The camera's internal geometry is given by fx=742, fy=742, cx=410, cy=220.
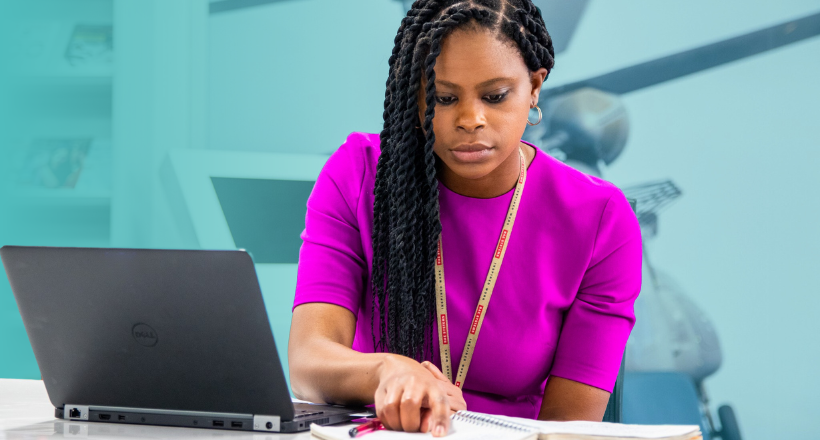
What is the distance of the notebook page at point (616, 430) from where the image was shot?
761 mm

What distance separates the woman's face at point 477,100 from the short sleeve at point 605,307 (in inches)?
10.1

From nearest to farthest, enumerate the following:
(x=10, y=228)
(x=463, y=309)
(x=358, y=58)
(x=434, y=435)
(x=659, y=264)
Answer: (x=434, y=435) → (x=463, y=309) → (x=659, y=264) → (x=358, y=58) → (x=10, y=228)

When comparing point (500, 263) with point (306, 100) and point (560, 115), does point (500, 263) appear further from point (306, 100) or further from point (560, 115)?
point (306, 100)

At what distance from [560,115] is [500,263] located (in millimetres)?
1697

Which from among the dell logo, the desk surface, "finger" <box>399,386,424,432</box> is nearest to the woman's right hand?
"finger" <box>399,386,424,432</box>

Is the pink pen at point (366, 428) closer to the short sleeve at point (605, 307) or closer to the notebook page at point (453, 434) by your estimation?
the notebook page at point (453, 434)

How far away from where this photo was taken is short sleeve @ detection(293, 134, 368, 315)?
4.06 feet

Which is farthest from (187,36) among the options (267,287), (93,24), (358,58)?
(267,287)

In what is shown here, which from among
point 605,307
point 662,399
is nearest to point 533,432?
point 605,307

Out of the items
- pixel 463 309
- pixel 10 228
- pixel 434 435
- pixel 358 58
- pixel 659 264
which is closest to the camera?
pixel 434 435

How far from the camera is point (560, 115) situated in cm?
286

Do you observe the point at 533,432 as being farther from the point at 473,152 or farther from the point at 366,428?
the point at 473,152

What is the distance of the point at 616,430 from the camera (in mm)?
802

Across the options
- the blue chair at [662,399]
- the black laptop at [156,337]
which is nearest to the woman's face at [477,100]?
the black laptop at [156,337]
